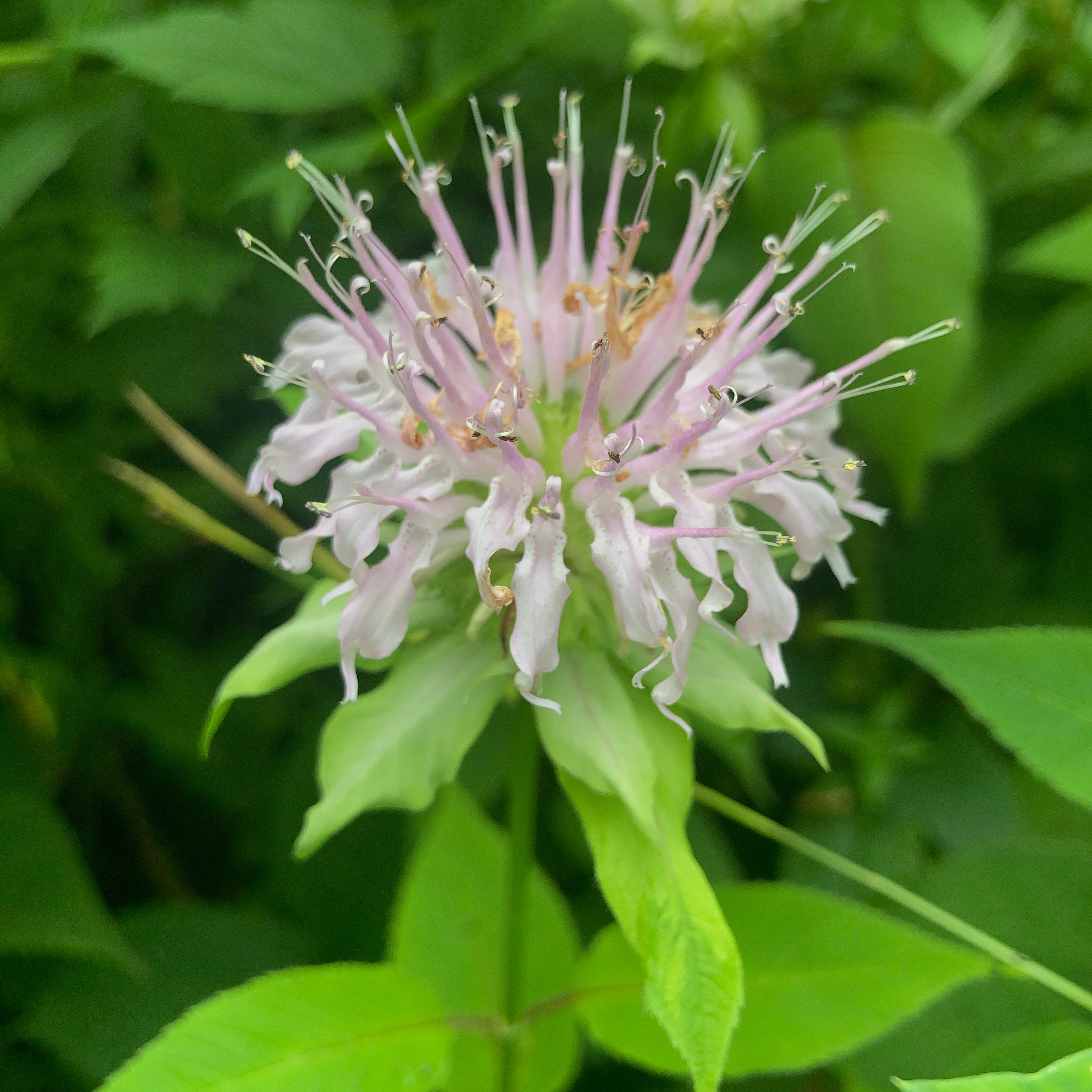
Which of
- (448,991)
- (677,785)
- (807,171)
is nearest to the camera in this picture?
(677,785)

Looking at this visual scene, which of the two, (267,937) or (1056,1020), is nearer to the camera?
(1056,1020)

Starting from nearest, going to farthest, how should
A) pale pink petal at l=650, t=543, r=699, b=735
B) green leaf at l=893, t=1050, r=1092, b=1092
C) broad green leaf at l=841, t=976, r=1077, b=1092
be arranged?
green leaf at l=893, t=1050, r=1092, b=1092 → pale pink petal at l=650, t=543, r=699, b=735 → broad green leaf at l=841, t=976, r=1077, b=1092

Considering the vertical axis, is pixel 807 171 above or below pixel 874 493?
above

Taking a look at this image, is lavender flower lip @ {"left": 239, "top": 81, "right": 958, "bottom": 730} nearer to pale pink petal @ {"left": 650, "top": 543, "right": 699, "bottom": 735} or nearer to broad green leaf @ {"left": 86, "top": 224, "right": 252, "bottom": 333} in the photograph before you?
pale pink petal @ {"left": 650, "top": 543, "right": 699, "bottom": 735}

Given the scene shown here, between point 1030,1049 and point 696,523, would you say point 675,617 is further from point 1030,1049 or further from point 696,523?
point 1030,1049

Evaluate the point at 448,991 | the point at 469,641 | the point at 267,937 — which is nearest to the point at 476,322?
the point at 469,641

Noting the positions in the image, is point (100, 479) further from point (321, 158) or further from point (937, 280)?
point (937, 280)

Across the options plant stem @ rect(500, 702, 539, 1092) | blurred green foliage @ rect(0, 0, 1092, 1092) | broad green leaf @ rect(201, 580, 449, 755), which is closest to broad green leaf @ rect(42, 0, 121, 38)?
blurred green foliage @ rect(0, 0, 1092, 1092)
